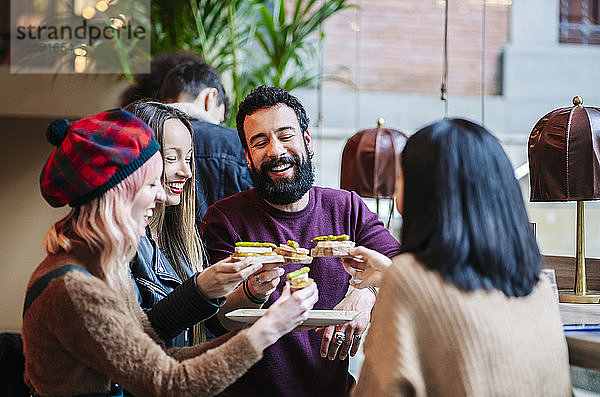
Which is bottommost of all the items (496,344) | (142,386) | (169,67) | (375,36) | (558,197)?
(142,386)

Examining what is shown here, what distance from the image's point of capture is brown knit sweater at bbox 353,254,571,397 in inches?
52.4

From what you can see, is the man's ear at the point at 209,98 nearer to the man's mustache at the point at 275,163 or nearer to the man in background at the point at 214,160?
the man in background at the point at 214,160

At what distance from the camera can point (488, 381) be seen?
134 cm

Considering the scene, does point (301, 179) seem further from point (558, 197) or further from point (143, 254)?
point (558, 197)

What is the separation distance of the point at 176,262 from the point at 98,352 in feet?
2.61

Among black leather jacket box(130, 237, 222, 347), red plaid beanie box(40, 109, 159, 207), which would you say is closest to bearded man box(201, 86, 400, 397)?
black leather jacket box(130, 237, 222, 347)

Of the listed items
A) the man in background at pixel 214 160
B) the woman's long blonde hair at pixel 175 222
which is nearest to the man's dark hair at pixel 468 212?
the woman's long blonde hair at pixel 175 222

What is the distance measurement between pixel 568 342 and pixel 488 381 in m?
0.48

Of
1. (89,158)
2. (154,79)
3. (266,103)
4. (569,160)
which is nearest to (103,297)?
(89,158)

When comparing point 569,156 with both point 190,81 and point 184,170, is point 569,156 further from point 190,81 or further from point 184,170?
point 190,81

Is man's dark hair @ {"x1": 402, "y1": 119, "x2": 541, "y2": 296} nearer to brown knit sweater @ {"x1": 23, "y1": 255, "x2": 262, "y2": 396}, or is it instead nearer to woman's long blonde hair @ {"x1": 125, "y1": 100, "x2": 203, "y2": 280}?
brown knit sweater @ {"x1": 23, "y1": 255, "x2": 262, "y2": 396}

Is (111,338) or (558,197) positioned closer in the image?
(111,338)

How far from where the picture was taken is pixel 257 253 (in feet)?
6.52

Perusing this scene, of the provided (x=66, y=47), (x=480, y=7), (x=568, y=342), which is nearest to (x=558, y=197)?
(x=568, y=342)
